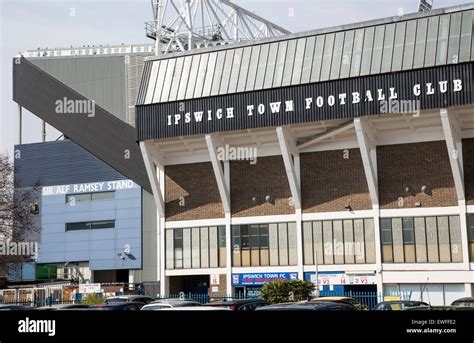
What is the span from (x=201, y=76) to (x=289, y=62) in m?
6.99

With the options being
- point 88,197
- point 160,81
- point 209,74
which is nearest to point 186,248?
point 160,81

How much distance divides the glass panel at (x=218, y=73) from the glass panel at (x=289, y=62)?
508 cm

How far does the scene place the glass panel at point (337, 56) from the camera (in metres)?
45.3

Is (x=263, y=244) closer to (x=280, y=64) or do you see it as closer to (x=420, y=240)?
(x=420, y=240)

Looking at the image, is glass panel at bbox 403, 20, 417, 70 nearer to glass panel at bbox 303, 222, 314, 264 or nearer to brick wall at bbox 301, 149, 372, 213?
brick wall at bbox 301, 149, 372, 213

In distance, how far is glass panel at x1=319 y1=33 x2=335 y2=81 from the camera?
45656 mm

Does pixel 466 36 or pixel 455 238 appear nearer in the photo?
pixel 466 36

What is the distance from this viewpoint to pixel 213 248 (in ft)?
170

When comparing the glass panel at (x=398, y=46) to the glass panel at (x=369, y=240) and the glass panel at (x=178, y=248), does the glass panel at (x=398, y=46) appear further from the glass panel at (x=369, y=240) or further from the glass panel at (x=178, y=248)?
the glass panel at (x=178, y=248)

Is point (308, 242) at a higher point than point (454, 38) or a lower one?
lower

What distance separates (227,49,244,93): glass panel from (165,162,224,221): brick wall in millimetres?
6753

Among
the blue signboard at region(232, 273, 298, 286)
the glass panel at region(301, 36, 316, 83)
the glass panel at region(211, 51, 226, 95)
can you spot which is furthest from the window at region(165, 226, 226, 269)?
the glass panel at region(301, 36, 316, 83)

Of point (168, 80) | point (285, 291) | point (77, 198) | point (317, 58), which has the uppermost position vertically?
point (168, 80)
